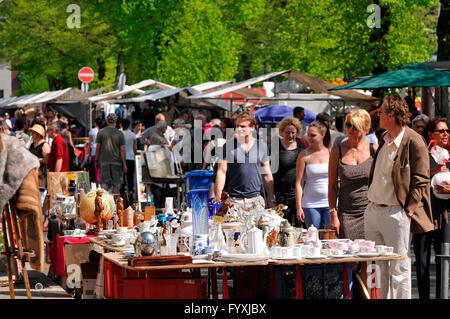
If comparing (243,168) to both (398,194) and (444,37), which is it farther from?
(444,37)

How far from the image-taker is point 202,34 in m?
40.0

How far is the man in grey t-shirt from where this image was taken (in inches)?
697

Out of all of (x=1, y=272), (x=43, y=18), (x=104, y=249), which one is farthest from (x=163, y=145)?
(x=43, y=18)

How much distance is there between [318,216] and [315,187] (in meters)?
0.31

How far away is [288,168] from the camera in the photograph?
11461mm

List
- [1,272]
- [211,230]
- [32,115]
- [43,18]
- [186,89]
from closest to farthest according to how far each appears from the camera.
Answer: [211,230]
[1,272]
[186,89]
[32,115]
[43,18]

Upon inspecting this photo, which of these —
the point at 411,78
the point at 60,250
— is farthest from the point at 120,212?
the point at 411,78

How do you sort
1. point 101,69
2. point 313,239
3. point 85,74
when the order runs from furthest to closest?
1. point 101,69
2. point 85,74
3. point 313,239

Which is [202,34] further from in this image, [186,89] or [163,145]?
[163,145]

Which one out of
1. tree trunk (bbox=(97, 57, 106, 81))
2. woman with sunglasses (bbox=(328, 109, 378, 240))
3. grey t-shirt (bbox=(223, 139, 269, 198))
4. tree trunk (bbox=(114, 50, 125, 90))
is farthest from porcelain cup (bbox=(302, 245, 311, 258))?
tree trunk (bbox=(97, 57, 106, 81))

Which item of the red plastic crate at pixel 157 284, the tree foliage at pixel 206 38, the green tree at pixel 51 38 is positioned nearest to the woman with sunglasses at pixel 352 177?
the red plastic crate at pixel 157 284

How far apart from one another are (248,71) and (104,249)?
56.1 meters

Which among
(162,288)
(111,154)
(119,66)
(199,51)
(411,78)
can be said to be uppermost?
(119,66)

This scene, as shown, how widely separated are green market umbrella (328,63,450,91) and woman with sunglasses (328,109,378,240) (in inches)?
261
